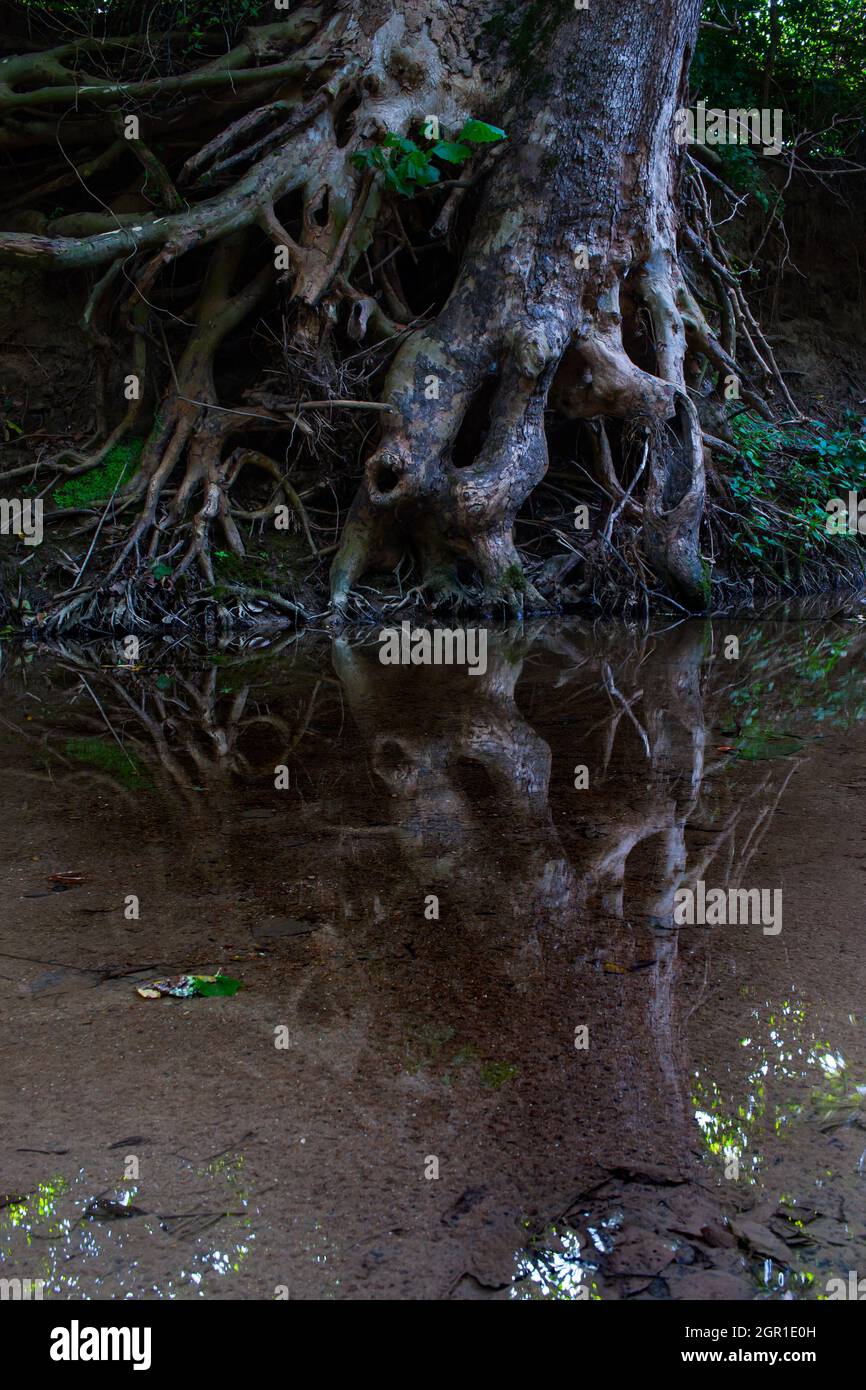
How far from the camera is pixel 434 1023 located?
1846 mm

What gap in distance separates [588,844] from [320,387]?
5637 mm

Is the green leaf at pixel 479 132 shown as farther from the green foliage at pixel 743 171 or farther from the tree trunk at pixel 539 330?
the green foliage at pixel 743 171

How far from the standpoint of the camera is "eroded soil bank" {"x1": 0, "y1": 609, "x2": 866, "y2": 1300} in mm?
1363

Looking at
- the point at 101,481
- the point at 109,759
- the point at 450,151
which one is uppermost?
the point at 450,151

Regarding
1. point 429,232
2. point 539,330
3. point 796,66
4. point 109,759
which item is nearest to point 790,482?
point 539,330

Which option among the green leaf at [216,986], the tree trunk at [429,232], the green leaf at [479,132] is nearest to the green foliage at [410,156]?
the green leaf at [479,132]

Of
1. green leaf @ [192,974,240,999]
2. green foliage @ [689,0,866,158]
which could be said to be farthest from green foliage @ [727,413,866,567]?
green leaf @ [192,974,240,999]

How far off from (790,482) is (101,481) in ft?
19.1

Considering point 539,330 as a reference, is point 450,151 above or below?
above

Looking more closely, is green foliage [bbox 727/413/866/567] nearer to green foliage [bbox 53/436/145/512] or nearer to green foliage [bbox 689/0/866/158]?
green foliage [bbox 689/0/866/158]

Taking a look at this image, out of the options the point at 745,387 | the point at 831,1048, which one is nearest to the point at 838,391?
the point at 745,387

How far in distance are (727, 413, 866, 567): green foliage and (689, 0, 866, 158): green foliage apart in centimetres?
308

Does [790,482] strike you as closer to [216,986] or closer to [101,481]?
[101,481]
